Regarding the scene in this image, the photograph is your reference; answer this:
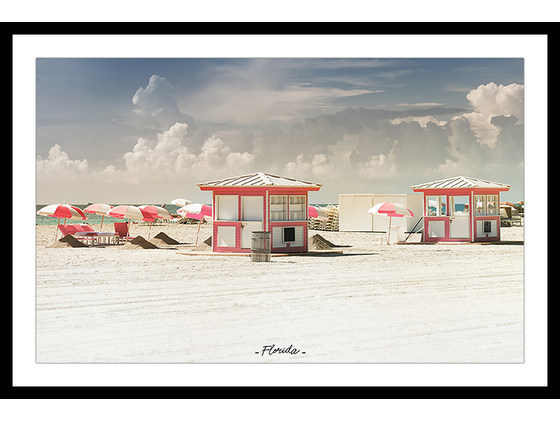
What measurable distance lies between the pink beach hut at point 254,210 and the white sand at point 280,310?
1775 mm

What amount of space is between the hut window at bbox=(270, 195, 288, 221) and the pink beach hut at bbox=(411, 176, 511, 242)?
26.8 ft

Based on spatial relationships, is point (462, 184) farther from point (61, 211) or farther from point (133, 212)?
point (61, 211)

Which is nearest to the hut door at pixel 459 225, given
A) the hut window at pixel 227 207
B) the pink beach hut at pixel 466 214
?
the pink beach hut at pixel 466 214

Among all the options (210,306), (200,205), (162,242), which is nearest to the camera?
(210,306)

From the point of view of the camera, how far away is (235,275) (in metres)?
14.4

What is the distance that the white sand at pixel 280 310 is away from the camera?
7156mm

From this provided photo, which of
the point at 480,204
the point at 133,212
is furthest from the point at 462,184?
the point at 133,212

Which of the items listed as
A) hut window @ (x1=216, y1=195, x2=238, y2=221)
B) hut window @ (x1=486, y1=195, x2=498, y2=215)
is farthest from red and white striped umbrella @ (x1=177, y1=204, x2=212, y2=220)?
hut window @ (x1=486, y1=195, x2=498, y2=215)

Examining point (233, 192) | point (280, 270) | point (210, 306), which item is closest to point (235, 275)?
point (280, 270)

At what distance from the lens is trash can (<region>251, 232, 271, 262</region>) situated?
57.5ft

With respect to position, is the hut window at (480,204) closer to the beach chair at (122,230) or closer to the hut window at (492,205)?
the hut window at (492,205)

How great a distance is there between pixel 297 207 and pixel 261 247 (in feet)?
9.58
